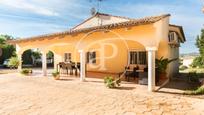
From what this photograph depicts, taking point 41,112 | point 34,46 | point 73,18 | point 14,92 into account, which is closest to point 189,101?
point 41,112

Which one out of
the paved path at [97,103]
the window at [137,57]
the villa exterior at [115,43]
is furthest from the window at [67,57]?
the paved path at [97,103]

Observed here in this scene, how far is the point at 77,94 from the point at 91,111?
2965 millimetres

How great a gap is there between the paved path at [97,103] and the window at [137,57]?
679 centimetres

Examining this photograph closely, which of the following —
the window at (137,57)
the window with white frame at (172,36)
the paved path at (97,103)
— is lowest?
the paved path at (97,103)

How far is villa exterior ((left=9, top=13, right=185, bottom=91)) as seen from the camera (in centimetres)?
1130

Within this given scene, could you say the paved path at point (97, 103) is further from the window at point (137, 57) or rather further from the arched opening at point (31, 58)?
the arched opening at point (31, 58)

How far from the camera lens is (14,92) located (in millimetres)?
11672

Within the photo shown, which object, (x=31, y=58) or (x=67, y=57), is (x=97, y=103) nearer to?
(x=67, y=57)

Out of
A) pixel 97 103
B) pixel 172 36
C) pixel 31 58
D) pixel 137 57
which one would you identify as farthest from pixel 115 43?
pixel 31 58

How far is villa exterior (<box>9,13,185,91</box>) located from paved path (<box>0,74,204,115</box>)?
6.38 feet

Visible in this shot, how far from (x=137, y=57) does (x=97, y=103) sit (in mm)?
9751

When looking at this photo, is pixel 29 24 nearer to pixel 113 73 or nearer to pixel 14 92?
pixel 113 73

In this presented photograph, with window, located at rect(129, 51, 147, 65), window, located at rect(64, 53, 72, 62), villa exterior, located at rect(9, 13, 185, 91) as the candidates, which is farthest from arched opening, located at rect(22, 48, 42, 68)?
window, located at rect(129, 51, 147, 65)

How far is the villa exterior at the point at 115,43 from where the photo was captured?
37.1 ft
